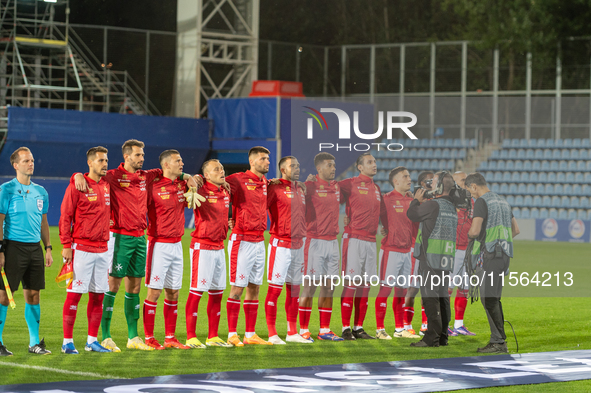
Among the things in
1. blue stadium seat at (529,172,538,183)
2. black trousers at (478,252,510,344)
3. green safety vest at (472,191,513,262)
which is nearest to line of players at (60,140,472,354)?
black trousers at (478,252,510,344)

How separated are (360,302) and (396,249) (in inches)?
28.9

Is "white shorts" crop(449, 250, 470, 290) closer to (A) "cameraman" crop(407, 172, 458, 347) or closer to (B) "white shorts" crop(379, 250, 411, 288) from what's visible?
(B) "white shorts" crop(379, 250, 411, 288)

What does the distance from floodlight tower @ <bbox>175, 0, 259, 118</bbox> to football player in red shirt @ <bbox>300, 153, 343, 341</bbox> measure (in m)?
20.2

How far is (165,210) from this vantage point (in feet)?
27.1

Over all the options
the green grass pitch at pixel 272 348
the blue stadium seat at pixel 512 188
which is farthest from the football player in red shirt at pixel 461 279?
the blue stadium seat at pixel 512 188

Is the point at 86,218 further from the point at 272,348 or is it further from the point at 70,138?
the point at 70,138

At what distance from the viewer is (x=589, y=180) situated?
62.7ft

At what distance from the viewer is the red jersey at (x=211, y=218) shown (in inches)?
328

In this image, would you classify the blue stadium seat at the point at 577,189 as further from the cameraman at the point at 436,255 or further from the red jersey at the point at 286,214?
the red jersey at the point at 286,214

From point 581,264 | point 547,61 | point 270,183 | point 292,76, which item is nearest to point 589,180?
point 581,264

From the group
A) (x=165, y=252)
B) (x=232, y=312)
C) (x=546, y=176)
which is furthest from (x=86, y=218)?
(x=546, y=176)

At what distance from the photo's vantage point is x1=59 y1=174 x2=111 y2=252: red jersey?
7734 millimetres

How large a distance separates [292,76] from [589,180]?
17.0m

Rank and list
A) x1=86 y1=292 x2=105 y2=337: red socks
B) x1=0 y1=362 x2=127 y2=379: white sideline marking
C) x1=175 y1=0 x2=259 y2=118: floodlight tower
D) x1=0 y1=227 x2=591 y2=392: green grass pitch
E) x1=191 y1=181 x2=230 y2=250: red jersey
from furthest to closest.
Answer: x1=175 y1=0 x2=259 y2=118: floodlight tower
x1=191 y1=181 x2=230 y2=250: red jersey
x1=86 y1=292 x2=105 y2=337: red socks
x1=0 y1=227 x2=591 y2=392: green grass pitch
x1=0 y1=362 x2=127 y2=379: white sideline marking
